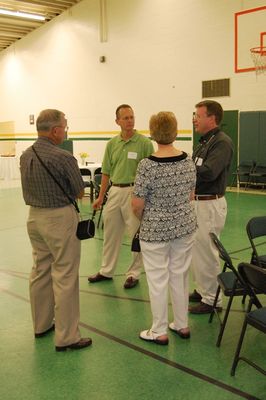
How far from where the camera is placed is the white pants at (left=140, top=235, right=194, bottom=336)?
2.77 meters

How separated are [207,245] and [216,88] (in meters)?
8.50

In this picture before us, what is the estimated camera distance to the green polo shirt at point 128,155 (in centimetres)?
393

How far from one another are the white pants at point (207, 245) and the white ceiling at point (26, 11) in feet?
40.2

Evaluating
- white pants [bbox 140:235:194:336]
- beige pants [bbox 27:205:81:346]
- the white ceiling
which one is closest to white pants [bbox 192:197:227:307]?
white pants [bbox 140:235:194:336]

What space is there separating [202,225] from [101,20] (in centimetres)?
1197

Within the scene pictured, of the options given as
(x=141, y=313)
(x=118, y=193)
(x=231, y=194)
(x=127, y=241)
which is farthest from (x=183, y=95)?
(x=141, y=313)

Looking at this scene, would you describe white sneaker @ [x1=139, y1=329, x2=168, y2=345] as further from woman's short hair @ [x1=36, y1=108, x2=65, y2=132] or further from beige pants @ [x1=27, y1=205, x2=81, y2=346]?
woman's short hair @ [x1=36, y1=108, x2=65, y2=132]

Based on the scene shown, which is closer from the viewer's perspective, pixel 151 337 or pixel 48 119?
pixel 48 119

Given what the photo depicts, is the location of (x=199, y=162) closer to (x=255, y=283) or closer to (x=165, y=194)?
(x=165, y=194)

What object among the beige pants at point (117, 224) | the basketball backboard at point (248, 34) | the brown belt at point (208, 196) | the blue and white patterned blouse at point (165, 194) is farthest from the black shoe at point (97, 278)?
the basketball backboard at point (248, 34)

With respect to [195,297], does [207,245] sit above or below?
above

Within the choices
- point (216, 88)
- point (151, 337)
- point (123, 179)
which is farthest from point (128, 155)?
point (216, 88)

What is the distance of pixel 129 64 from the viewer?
13.1m

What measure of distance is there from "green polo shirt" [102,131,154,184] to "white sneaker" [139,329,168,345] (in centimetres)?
147
